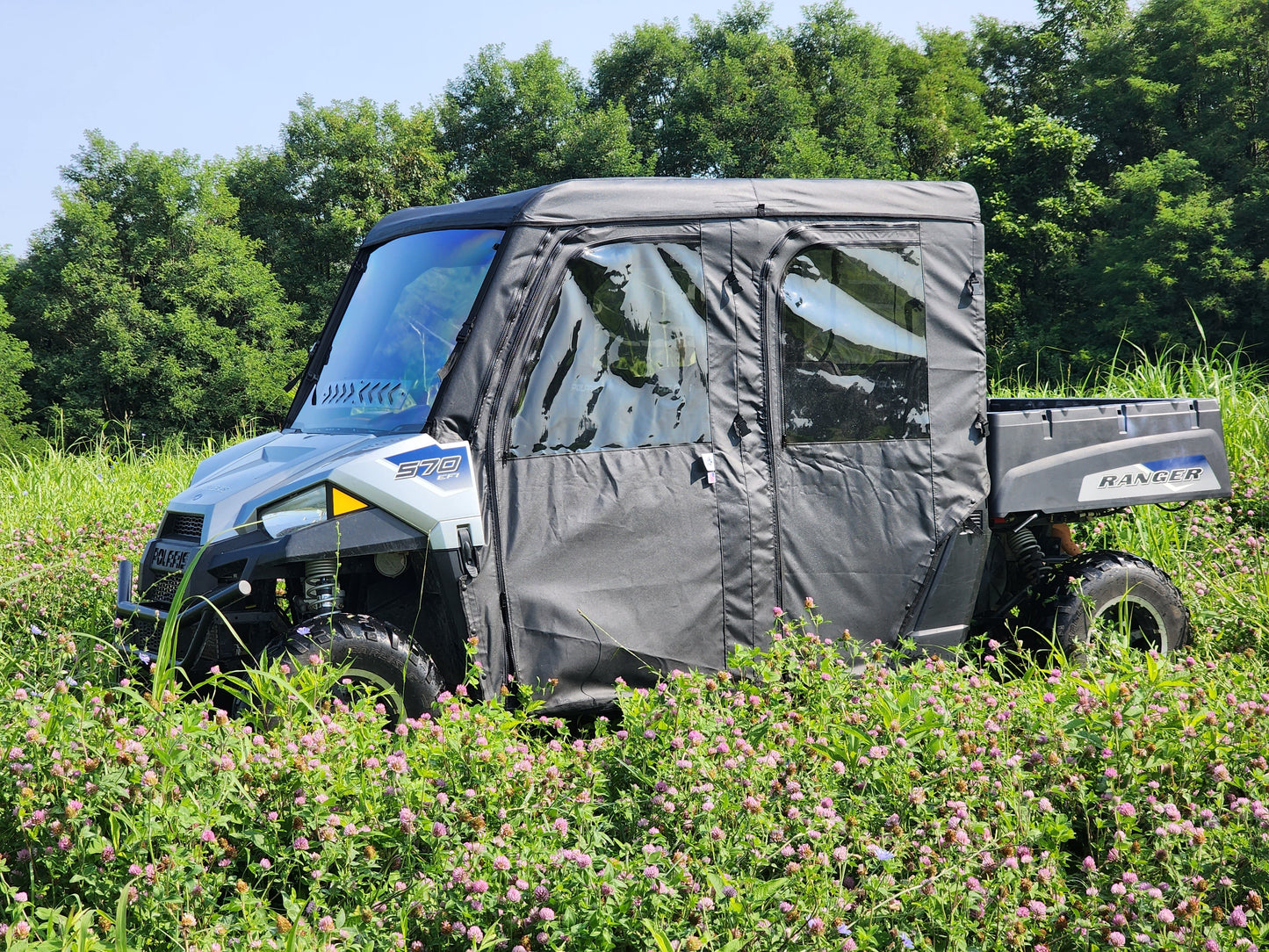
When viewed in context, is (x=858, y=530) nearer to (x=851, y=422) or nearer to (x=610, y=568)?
(x=851, y=422)

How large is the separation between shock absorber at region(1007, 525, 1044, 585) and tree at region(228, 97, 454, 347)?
108 ft

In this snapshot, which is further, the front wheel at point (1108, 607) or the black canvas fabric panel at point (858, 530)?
the front wheel at point (1108, 607)

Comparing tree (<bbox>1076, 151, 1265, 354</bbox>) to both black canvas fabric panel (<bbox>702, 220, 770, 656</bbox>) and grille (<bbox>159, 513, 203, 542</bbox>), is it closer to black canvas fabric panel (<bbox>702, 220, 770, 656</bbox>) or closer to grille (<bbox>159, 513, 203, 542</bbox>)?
black canvas fabric panel (<bbox>702, 220, 770, 656</bbox>)

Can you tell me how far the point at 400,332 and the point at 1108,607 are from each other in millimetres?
3313

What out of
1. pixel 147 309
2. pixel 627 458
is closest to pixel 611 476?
pixel 627 458

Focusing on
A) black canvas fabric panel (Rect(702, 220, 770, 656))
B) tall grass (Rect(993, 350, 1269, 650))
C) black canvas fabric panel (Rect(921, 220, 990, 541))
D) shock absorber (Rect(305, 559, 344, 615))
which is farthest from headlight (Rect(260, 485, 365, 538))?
tall grass (Rect(993, 350, 1269, 650))

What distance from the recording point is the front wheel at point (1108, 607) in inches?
186

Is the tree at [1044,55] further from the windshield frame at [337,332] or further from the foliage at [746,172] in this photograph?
the windshield frame at [337,332]

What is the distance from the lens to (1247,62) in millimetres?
30609

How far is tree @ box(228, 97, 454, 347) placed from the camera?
36.5m

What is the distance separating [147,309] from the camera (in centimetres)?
3478

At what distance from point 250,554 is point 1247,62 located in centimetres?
3492

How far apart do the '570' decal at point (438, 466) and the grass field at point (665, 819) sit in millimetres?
762

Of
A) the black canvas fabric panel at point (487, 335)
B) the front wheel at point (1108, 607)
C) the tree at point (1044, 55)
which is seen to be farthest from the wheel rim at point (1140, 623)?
the tree at point (1044, 55)
